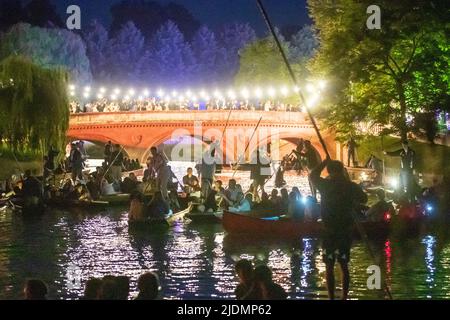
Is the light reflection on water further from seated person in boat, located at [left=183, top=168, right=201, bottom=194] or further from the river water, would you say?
seated person in boat, located at [left=183, top=168, right=201, bottom=194]

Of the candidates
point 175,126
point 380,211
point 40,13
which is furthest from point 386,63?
point 40,13

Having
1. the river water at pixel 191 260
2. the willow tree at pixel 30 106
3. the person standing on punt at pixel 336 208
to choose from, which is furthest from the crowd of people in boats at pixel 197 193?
the person standing on punt at pixel 336 208

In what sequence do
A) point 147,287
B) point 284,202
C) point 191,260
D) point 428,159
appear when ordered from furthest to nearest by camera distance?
1. point 428,159
2. point 284,202
3. point 191,260
4. point 147,287

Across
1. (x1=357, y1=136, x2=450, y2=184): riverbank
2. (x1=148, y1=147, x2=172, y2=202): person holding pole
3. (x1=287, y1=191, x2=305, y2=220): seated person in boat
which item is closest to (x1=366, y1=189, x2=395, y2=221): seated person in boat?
(x1=287, y1=191, x2=305, y2=220): seated person in boat

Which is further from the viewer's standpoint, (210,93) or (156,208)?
(210,93)

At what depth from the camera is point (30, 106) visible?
1315 inches

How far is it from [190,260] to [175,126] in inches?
1656

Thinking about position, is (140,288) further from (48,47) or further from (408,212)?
(48,47)

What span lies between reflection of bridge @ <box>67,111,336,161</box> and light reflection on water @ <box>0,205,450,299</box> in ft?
114

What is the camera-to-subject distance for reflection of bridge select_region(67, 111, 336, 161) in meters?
56.2

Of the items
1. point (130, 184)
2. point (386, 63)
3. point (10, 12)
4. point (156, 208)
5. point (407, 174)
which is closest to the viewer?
point (156, 208)

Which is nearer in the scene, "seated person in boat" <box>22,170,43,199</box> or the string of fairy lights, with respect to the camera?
"seated person in boat" <box>22,170,43,199</box>
